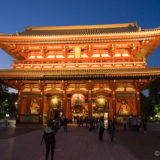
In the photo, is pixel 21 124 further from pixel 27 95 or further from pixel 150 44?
pixel 150 44

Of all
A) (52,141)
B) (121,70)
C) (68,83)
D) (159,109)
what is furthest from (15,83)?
(159,109)

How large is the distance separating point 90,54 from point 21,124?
44.6 feet

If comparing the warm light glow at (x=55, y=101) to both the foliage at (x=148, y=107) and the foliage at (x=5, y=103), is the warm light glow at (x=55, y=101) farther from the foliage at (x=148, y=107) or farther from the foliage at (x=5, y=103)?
the foliage at (x=148, y=107)

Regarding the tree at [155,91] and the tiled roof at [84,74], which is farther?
the tree at [155,91]

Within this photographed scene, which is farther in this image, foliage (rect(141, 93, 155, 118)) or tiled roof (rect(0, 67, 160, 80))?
foliage (rect(141, 93, 155, 118))

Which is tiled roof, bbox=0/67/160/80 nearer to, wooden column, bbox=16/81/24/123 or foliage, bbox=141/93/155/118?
wooden column, bbox=16/81/24/123

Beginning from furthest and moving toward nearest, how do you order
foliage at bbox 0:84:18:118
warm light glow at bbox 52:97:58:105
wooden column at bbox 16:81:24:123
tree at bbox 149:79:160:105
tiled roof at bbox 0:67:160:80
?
tree at bbox 149:79:160:105 < foliage at bbox 0:84:18:118 < warm light glow at bbox 52:97:58:105 < wooden column at bbox 16:81:24:123 < tiled roof at bbox 0:67:160:80

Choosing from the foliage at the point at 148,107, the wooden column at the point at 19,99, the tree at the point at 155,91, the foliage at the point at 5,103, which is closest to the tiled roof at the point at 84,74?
the wooden column at the point at 19,99

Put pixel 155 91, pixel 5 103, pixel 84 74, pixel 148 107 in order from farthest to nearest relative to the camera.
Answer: pixel 5 103 → pixel 148 107 → pixel 155 91 → pixel 84 74

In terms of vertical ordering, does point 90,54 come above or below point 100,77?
above

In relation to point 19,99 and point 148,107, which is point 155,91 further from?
point 19,99

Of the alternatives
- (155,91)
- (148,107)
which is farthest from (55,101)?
(148,107)

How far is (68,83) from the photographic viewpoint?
19.6 meters

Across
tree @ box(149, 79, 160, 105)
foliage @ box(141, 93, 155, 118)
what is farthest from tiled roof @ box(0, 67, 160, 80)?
foliage @ box(141, 93, 155, 118)
